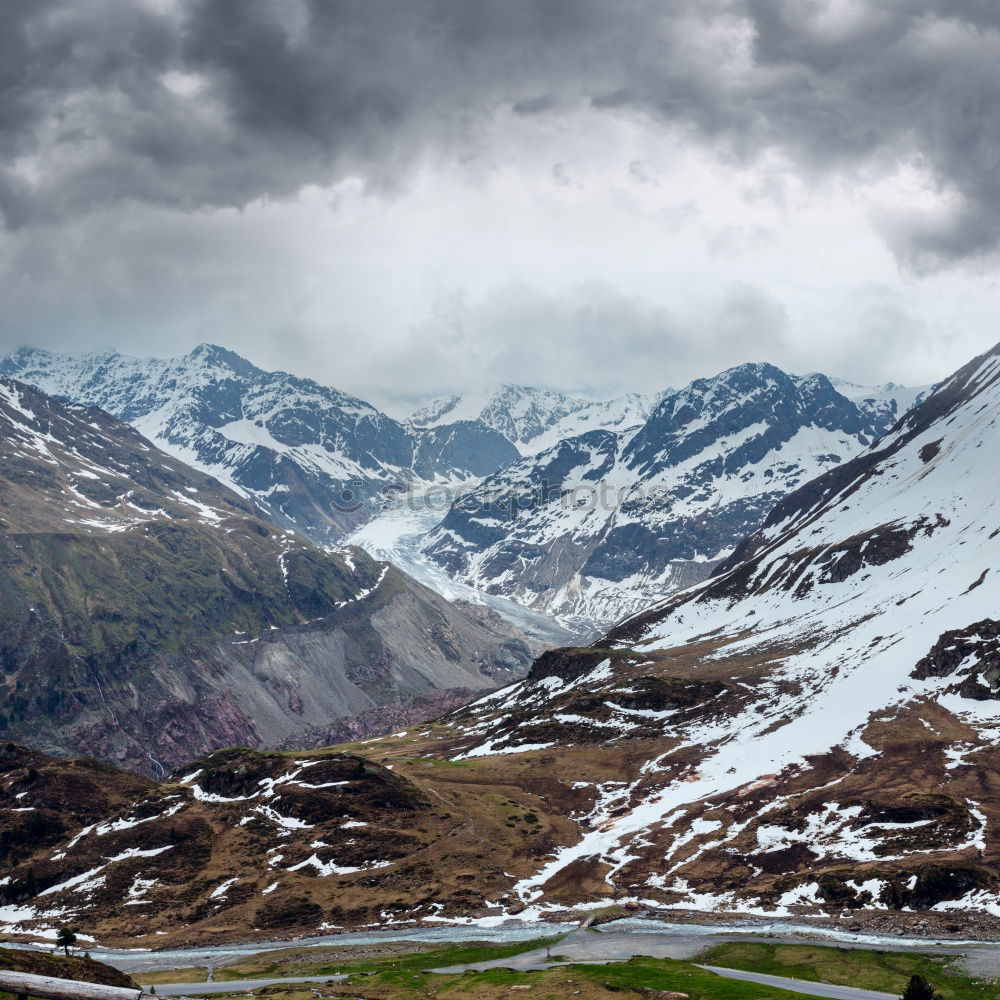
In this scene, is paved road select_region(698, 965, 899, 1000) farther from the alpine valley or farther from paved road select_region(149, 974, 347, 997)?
paved road select_region(149, 974, 347, 997)

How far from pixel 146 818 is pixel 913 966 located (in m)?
124

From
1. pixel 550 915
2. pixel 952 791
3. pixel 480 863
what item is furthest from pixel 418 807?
pixel 952 791

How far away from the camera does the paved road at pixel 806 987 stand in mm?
81000

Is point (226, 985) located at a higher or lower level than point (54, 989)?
lower

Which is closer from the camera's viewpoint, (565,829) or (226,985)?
(226,985)

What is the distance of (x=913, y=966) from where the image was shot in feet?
284

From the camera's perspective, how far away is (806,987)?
84.6 meters

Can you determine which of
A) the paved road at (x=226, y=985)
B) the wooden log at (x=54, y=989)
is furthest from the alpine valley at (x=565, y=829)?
the wooden log at (x=54, y=989)

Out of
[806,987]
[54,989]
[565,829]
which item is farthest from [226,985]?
[565,829]

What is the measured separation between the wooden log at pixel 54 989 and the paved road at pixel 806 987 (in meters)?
57.4

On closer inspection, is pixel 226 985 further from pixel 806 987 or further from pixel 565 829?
pixel 565 829

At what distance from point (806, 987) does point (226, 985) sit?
58758mm

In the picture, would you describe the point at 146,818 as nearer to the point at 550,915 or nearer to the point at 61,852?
the point at 61,852

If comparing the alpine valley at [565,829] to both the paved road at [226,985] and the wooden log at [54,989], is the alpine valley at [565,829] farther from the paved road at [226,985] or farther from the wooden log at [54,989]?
the wooden log at [54,989]
